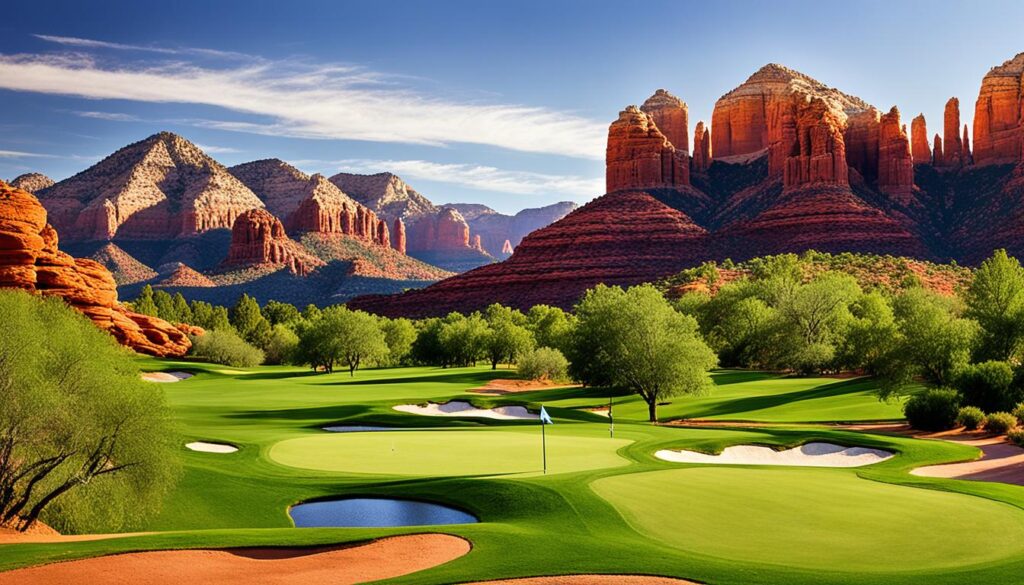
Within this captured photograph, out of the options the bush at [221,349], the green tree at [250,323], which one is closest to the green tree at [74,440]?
the bush at [221,349]

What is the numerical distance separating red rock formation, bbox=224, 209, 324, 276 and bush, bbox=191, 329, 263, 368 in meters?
88.2

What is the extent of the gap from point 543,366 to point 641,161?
95.8 m

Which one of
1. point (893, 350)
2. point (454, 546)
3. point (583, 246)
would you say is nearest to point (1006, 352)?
point (893, 350)

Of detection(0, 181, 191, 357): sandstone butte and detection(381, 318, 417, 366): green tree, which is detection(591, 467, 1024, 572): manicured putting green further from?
detection(381, 318, 417, 366): green tree

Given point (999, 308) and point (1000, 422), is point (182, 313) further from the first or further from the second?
point (1000, 422)

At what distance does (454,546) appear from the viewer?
17297mm

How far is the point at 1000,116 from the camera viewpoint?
143875 mm

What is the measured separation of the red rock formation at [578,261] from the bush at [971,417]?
8465 centimetres

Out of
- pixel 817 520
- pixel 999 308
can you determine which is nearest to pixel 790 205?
pixel 999 308

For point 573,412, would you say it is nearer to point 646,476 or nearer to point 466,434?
point 466,434

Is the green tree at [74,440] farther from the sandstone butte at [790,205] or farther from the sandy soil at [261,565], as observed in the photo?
the sandstone butte at [790,205]

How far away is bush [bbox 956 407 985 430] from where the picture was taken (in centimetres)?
3592

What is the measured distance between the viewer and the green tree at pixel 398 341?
104812 mm

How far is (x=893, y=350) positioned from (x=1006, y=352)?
497 centimetres
